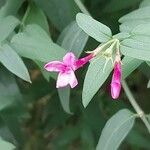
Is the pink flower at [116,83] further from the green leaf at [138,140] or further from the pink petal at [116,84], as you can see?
the green leaf at [138,140]

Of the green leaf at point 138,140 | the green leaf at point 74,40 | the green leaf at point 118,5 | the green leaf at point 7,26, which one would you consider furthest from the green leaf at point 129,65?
the green leaf at point 138,140

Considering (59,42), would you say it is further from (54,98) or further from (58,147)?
(58,147)

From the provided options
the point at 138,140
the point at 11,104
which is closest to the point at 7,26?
the point at 11,104

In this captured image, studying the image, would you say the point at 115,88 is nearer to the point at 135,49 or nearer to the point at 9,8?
the point at 135,49

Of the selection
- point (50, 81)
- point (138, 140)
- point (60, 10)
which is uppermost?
point (60, 10)

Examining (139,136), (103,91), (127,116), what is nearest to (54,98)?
(103,91)

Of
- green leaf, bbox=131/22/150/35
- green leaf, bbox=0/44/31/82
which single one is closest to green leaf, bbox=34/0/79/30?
green leaf, bbox=0/44/31/82
